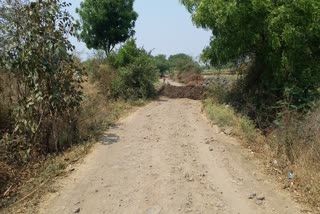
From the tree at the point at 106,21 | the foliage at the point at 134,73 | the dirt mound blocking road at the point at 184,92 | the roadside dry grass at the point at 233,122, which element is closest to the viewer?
the roadside dry grass at the point at 233,122

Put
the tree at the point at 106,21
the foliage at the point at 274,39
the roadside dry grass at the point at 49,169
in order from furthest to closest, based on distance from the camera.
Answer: the tree at the point at 106,21
the foliage at the point at 274,39
the roadside dry grass at the point at 49,169

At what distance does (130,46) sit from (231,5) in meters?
8.49

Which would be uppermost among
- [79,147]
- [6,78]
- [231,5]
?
[231,5]

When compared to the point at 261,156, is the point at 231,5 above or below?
above

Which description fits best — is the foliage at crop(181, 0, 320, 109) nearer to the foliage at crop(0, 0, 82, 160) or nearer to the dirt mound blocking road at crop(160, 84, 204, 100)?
the foliage at crop(0, 0, 82, 160)

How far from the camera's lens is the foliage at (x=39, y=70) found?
315 inches

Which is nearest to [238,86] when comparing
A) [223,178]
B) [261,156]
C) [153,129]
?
[153,129]

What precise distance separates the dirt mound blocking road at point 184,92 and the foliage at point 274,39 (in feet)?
20.9

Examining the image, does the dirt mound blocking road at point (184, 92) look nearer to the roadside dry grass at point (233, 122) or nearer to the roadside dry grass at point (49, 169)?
the roadside dry grass at point (233, 122)

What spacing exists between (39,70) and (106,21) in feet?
51.8

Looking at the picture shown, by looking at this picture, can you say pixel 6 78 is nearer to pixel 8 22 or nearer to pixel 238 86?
pixel 8 22

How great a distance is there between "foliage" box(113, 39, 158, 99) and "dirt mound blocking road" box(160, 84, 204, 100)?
1.60 metres

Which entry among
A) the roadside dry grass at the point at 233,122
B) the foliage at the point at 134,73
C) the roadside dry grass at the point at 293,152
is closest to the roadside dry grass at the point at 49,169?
the roadside dry grass at the point at 233,122

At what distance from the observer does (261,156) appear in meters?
7.68
